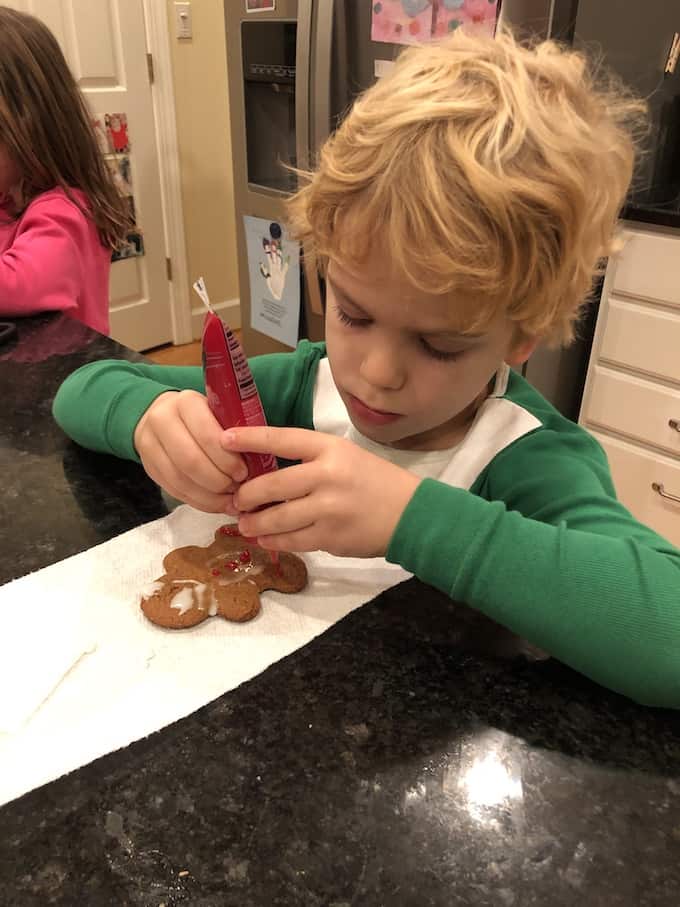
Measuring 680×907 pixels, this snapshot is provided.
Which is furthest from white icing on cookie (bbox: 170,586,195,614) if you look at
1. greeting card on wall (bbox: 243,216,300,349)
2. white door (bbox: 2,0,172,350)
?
white door (bbox: 2,0,172,350)

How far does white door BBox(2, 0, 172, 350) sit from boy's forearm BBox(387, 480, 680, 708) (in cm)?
238

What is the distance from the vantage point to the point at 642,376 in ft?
5.74

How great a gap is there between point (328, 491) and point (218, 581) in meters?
0.12

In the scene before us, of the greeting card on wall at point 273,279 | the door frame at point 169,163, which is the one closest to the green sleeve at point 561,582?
the greeting card on wall at point 273,279

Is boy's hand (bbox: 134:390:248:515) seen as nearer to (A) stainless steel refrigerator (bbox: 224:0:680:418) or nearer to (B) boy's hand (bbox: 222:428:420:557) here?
(B) boy's hand (bbox: 222:428:420:557)

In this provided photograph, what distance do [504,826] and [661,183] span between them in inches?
68.4

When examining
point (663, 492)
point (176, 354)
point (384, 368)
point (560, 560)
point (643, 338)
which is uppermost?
point (384, 368)

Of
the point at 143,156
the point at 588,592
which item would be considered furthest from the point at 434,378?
the point at 143,156

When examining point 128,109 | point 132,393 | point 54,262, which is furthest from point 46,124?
point 128,109

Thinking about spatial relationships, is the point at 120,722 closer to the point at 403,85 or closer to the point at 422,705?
the point at 422,705

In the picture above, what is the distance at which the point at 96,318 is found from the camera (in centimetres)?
149

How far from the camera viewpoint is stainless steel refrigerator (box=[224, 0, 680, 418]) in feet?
5.15

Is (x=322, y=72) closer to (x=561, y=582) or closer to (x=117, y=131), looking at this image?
(x=117, y=131)

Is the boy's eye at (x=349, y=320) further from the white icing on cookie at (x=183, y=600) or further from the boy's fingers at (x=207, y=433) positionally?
the white icing on cookie at (x=183, y=600)
